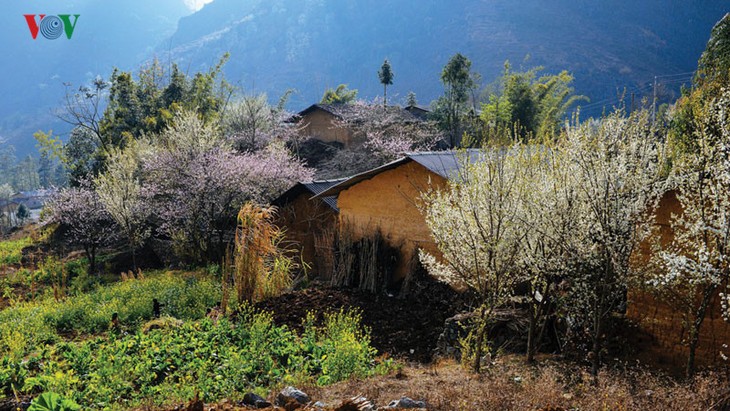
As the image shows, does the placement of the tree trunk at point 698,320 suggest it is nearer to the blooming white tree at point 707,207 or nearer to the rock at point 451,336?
the blooming white tree at point 707,207

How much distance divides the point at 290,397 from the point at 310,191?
11991 mm

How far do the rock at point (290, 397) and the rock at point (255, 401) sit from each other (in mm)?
132

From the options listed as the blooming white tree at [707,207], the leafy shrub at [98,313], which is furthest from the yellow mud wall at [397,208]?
the blooming white tree at [707,207]

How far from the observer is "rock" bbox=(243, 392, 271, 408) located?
532 centimetres

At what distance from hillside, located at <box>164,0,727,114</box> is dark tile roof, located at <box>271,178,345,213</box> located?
229 feet

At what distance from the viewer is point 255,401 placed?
5395mm

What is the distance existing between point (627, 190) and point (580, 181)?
20.0 inches

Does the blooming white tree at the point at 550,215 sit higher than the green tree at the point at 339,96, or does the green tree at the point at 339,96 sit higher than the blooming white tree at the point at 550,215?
the green tree at the point at 339,96

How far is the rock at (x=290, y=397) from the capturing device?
5281mm

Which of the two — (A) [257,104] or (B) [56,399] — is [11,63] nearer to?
(A) [257,104]

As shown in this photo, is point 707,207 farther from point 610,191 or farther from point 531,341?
point 531,341

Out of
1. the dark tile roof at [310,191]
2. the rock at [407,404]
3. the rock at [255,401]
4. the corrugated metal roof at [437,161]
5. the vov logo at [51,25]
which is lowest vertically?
the rock at [255,401]

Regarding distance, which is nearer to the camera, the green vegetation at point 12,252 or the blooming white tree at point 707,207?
the blooming white tree at point 707,207

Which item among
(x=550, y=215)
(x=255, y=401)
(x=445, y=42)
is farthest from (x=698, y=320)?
(x=445, y=42)
